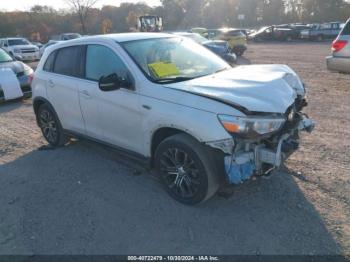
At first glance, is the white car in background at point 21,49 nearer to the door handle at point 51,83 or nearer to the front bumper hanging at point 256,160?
the door handle at point 51,83

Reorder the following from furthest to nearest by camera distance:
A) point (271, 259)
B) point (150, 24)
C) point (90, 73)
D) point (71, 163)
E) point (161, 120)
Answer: point (150, 24), point (71, 163), point (90, 73), point (161, 120), point (271, 259)

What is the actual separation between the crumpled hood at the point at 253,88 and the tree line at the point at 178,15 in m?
46.9

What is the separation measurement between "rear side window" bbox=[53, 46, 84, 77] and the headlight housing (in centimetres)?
247

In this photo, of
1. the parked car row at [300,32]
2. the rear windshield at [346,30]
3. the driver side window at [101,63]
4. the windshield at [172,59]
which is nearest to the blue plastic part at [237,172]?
the windshield at [172,59]

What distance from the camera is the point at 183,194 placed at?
396cm

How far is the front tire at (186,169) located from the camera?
11.8 feet

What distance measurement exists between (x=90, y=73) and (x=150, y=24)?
2602 cm

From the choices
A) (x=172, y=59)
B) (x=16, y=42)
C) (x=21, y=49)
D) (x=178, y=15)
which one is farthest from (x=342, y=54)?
(x=178, y=15)

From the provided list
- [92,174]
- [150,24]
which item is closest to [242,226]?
[92,174]

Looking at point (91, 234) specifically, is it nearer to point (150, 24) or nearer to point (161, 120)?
point (161, 120)

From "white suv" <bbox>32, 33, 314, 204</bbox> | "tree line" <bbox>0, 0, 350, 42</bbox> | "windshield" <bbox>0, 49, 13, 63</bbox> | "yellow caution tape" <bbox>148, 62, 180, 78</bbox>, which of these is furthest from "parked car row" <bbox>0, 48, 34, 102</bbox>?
"tree line" <bbox>0, 0, 350, 42</bbox>

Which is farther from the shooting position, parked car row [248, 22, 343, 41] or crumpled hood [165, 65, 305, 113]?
parked car row [248, 22, 343, 41]

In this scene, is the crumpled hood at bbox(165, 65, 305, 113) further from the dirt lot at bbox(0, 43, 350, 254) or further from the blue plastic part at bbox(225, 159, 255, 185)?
the dirt lot at bbox(0, 43, 350, 254)

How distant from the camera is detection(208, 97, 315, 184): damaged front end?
3412mm
